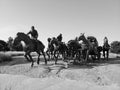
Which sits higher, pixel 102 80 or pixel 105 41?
pixel 105 41

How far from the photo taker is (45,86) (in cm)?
367

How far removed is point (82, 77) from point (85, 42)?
363 centimetres

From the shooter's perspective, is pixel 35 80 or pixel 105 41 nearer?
pixel 35 80

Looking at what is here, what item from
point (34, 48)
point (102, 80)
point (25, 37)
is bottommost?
point (102, 80)

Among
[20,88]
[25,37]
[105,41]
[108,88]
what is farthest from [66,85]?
[105,41]

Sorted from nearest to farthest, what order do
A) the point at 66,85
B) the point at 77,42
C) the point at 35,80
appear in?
1. the point at 66,85
2. the point at 35,80
3. the point at 77,42

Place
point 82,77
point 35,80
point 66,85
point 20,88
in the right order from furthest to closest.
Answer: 1. point 82,77
2. point 35,80
3. point 20,88
4. point 66,85

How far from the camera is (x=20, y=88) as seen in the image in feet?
12.3

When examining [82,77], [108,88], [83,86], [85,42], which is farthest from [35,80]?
[85,42]

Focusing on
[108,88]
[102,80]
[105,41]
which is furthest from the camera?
[105,41]

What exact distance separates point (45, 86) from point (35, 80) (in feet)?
1.45

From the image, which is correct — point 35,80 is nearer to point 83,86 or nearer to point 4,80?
point 4,80

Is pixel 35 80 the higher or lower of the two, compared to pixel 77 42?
Answer: lower

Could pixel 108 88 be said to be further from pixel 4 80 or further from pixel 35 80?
pixel 4 80
